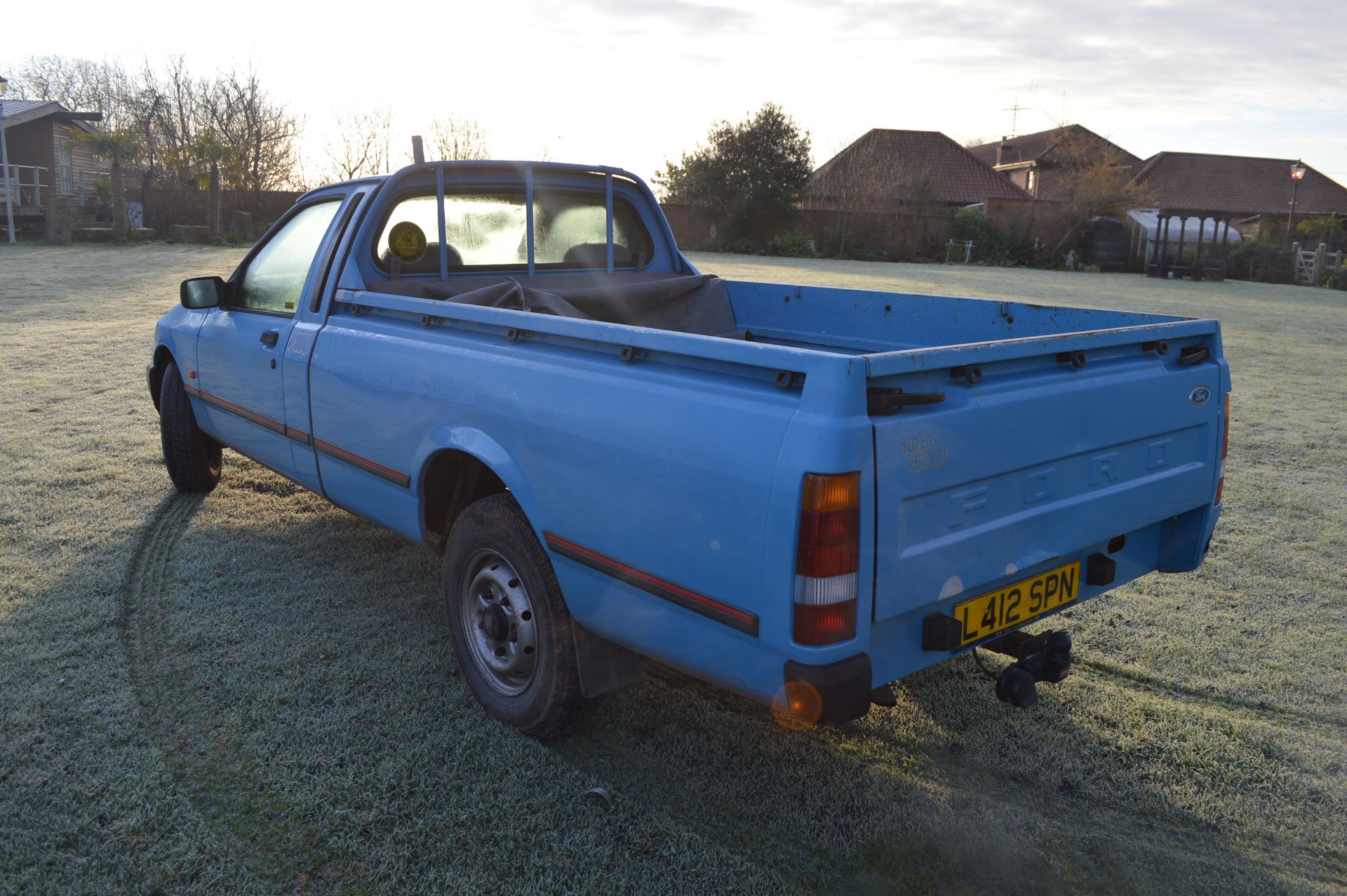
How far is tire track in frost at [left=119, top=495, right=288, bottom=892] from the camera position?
8.54ft

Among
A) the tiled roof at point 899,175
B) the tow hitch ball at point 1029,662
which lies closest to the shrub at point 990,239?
the tiled roof at point 899,175

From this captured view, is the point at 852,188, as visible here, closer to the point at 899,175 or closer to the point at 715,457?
the point at 899,175

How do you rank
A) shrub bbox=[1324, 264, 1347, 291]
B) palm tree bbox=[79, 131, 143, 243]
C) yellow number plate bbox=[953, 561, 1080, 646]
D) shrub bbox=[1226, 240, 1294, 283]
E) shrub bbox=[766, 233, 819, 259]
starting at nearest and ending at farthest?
yellow number plate bbox=[953, 561, 1080, 646]
palm tree bbox=[79, 131, 143, 243]
shrub bbox=[1324, 264, 1347, 291]
shrub bbox=[1226, 240, 1294, 283]
shrub bbox=[766, 233, 819, 259]

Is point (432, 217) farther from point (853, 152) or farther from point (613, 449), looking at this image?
point (853, 152)

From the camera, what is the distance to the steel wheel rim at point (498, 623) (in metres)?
3.12

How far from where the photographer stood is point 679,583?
2.43 meters

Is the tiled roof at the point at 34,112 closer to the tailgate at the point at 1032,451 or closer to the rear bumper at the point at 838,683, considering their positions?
the tailgate at the point at 1032,451

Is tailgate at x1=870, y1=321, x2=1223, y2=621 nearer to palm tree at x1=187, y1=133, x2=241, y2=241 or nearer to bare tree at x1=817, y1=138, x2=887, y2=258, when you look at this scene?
palm tree at x1=187, y1=133, x2=241, y2=241

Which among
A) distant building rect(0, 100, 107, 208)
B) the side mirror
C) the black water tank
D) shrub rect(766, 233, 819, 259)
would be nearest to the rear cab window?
the side mirror

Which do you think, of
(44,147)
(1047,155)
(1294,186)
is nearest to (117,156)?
(44,147)

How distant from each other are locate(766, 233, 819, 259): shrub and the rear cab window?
32.9 metres

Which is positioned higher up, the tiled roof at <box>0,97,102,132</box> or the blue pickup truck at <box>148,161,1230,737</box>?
the tiled roof at <box>0,97,102,132</box>

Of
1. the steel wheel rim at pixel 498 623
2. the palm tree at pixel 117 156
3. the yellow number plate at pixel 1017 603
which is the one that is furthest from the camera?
the palm tree at pixel 117 156

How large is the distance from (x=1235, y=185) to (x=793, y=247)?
94.6 feet
